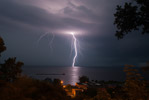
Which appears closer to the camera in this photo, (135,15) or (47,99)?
(47,99)

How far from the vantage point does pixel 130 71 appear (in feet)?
17.6

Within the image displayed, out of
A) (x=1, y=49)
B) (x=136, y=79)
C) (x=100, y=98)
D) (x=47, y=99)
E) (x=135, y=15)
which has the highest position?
(x=135, y=15)

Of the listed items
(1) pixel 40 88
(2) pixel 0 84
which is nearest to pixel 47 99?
(1) pixel 40 88

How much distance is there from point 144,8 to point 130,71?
4.46m

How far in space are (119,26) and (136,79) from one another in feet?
14.4

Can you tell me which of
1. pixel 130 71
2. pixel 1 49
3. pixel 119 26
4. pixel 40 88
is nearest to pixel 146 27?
pixel 119 26

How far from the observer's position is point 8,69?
30.6ft

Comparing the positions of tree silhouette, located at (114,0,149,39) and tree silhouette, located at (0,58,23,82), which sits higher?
tree silhouette, located at (114,0,149,39)

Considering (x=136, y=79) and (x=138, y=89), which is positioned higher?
(x=136, y=79)

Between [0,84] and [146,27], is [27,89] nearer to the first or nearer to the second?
[0,84]

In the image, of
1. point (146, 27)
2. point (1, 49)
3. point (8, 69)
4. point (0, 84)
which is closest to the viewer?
point (0, 84)

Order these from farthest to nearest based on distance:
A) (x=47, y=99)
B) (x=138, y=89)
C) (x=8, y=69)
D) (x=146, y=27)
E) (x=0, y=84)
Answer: (x=8, y=69) < (x=146, y=27) < (x=138, y=89) < (x=0, y=84) < (x=47, y=99)

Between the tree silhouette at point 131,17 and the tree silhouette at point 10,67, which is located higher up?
the tree silhouette at point 131,17

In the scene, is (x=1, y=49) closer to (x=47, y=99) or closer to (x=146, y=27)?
(x=47, y=99)
